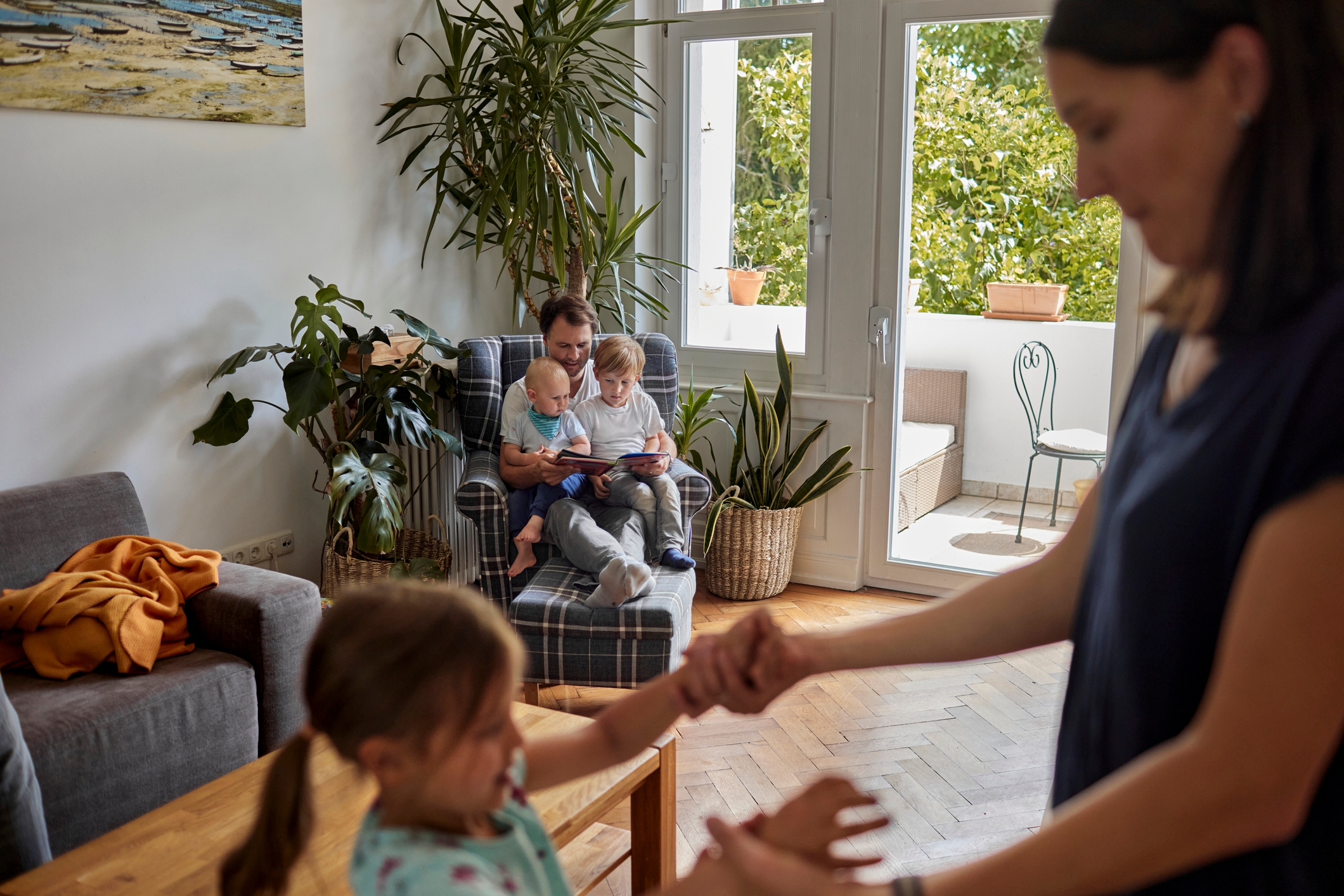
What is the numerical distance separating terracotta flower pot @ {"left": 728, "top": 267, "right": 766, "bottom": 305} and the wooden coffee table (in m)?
2.72

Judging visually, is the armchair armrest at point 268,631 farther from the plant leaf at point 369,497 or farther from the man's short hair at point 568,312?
the man's short hair at point 568,312

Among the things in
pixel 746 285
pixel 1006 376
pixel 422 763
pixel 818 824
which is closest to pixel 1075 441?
pixel 1006 376

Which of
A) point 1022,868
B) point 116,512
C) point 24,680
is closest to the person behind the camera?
point 1022,868

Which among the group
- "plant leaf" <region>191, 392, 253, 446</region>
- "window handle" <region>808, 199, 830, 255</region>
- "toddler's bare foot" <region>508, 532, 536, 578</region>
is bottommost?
"toddler's bare foot" <region>508, 532, 536, 578</region>

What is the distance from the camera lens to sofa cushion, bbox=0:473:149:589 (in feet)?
8.67

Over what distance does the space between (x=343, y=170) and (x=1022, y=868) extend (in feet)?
11.9

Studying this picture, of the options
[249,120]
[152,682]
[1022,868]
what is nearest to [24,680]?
[152,682]

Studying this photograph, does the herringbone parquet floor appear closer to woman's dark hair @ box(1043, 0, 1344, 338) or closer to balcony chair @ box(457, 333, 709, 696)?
balcony chair @ box(457, 333, 709, 696)

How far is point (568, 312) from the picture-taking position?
372 centimetres

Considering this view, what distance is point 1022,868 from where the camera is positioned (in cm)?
66

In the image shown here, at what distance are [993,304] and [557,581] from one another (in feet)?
7.89

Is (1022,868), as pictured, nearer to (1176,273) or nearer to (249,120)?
(1176,273)

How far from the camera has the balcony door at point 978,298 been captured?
4.12 m

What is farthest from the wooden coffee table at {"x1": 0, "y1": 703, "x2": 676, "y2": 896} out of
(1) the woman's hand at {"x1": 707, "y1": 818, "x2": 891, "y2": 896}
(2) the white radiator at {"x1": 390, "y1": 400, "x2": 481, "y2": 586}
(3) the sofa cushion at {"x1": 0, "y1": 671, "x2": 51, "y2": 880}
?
(2) the white radiator at {"x1": 390, "y1": 400, "x2": 481, "y2": 586}
